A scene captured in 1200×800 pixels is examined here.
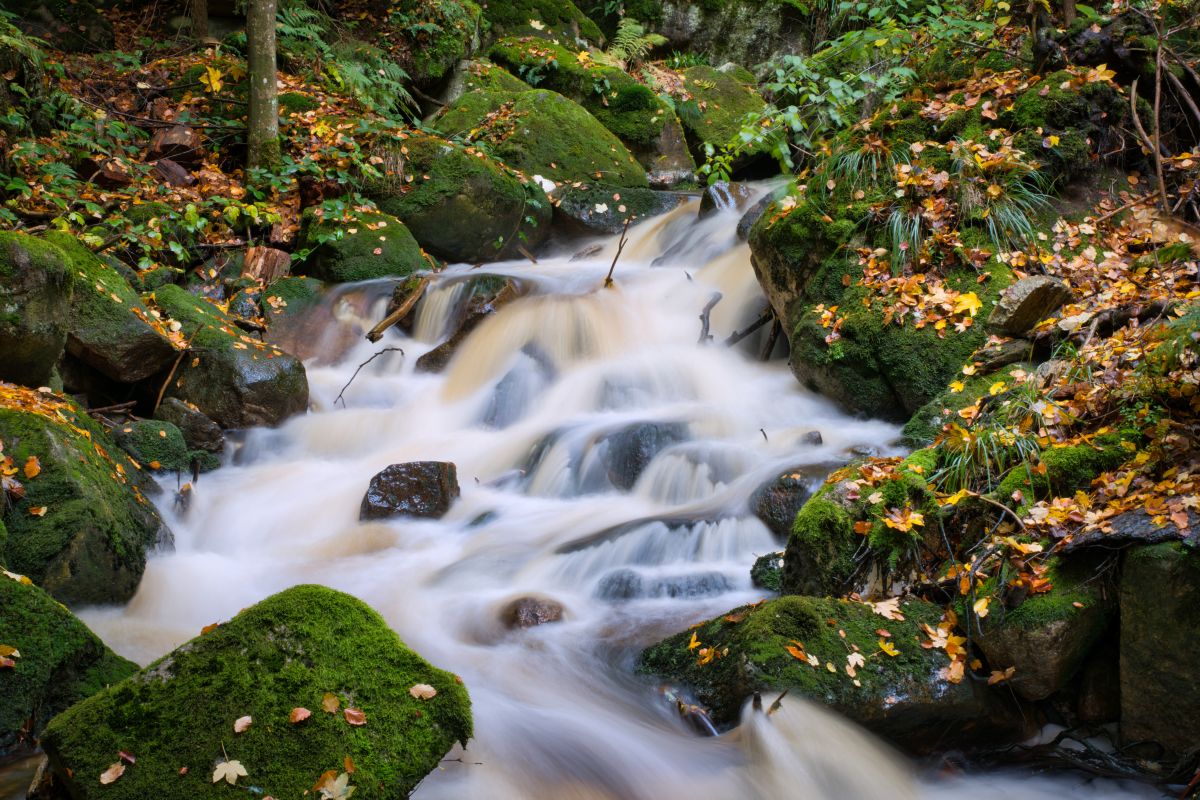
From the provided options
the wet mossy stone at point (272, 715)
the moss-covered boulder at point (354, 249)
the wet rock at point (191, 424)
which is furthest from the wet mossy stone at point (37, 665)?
the moss-covered boulder at point (354, 249)

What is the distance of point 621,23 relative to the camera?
1546 centimetres

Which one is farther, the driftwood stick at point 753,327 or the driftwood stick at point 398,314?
the driftwood stick at point 398,314

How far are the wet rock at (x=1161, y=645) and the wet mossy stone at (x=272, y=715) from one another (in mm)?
2540

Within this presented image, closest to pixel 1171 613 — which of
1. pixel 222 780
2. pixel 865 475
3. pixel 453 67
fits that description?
pixel 865 475

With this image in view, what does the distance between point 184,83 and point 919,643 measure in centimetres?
1084

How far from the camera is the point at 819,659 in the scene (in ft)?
11.0

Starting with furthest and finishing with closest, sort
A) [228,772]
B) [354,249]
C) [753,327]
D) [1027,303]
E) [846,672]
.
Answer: [354,249] < [753,327] < [1027,303] < [846,672] < [228,772]

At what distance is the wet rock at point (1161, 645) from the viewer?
2926 mm

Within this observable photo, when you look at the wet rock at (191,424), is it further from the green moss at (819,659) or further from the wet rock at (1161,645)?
the wet rock at (1161,645)

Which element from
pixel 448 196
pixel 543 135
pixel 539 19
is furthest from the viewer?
pixel 539 19

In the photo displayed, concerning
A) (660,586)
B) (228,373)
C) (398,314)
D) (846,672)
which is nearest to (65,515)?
(228,373)

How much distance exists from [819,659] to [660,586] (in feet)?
5.14

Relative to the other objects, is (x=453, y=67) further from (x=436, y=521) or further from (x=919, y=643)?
(x=919, y=643)

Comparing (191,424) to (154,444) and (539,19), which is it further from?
(539,19)
